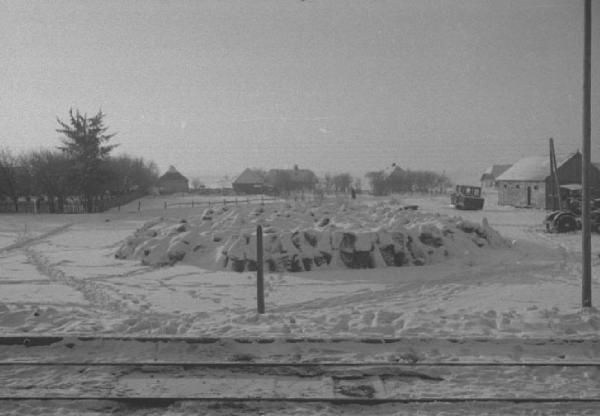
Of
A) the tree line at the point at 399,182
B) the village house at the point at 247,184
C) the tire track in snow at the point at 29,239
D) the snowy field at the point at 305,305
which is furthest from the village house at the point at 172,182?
the snowy field at the point at 305,305

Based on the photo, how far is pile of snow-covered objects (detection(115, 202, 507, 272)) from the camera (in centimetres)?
1330

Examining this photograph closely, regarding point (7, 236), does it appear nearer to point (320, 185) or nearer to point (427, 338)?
point (427, 338)

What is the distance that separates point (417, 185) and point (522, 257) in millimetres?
68079

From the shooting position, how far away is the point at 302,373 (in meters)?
5.69

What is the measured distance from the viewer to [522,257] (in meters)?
14.7

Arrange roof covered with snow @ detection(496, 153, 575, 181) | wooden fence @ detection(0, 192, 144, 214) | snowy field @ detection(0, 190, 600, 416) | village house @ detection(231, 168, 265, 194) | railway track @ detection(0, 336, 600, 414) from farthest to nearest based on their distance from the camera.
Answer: village house @ detection(231, 168, 265, 194) < wooden fence @ detection(0, 192, 144, 214) < roof covered with snow @ detection(496, 153, 575, 181) < snowy field @ detection(0, 190, 600, 416) < railway track @ detection(0, 336, 600, 414)

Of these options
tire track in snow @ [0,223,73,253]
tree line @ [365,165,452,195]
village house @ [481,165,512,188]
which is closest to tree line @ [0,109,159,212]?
tire track in snow @ [0,223,73,253]

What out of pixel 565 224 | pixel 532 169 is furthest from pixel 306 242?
pixel 532 169

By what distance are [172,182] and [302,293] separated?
257 feet

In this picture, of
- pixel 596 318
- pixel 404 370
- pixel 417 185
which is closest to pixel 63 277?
pixel 404 370

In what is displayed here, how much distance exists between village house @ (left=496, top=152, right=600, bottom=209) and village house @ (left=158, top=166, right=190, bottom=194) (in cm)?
6162

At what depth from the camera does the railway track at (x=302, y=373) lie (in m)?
4.97

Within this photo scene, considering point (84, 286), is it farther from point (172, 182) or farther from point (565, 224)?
point (172, 182)

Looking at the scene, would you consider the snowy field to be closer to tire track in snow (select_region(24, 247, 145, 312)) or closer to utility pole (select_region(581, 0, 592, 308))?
tire track in snow (select_region(24, 247, 145, 312))
